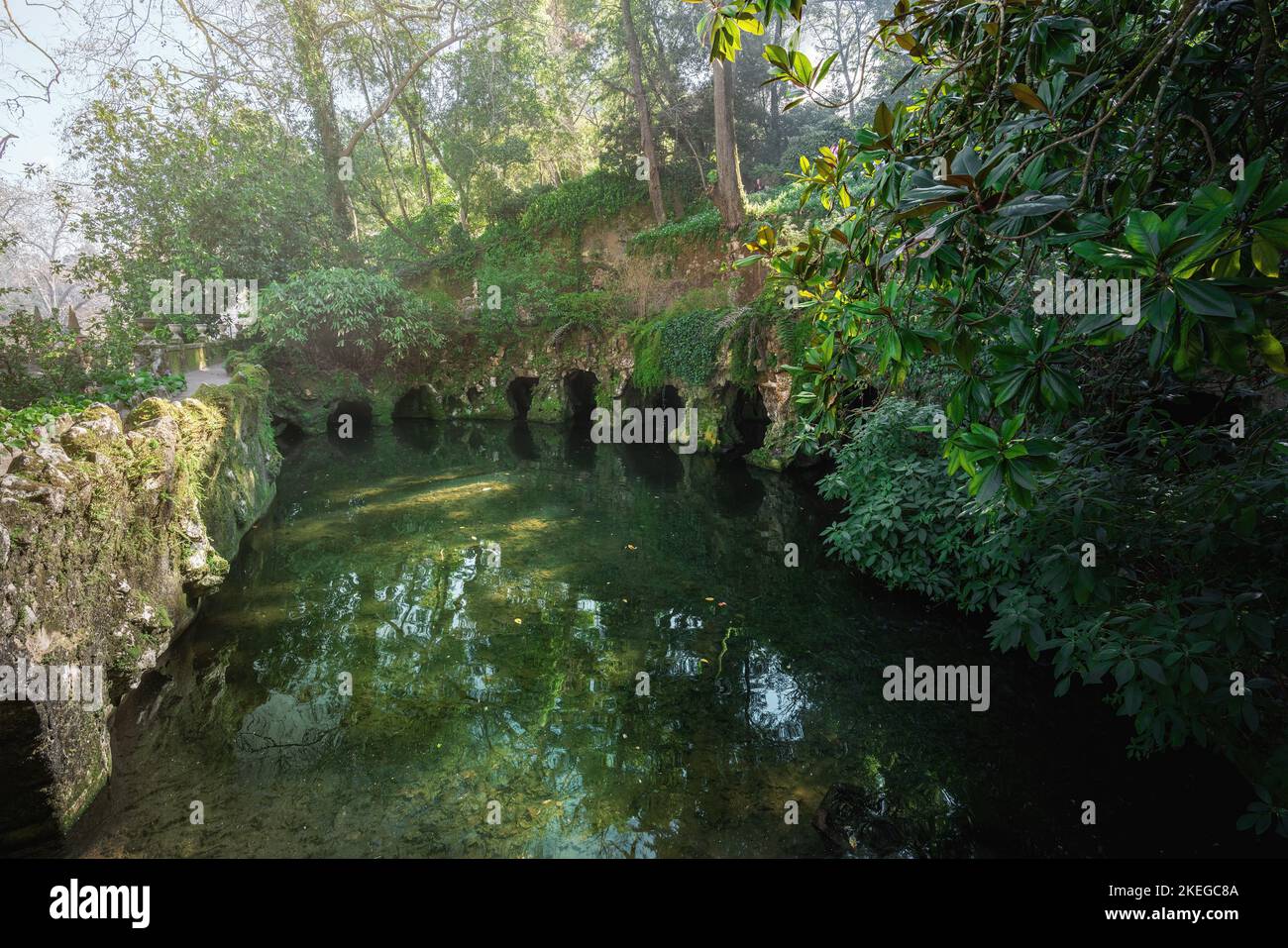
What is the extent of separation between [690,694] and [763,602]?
210cm

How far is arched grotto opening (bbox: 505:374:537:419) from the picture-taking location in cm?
2033

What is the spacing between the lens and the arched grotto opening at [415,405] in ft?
68.2

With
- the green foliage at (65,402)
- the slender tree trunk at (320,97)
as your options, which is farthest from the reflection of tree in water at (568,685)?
the slender tree trunk at (320,97)

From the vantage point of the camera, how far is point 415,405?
21.1 metres

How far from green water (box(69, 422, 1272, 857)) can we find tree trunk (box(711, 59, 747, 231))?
9864mm

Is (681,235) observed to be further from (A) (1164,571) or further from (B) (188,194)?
(A) (1164,571)

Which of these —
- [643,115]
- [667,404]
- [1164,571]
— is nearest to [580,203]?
[643,115]

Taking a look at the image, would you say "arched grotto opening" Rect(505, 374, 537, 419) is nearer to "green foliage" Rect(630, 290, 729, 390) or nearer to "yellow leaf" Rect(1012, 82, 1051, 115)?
"green foliage" Rect(630, 290, 729, 390)

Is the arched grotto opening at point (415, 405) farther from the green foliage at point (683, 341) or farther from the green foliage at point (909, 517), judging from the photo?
the green foliage at point (909, 517)

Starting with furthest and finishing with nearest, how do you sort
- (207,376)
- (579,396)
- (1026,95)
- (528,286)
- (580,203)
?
(579,396)
(580,203)
(528,286)
(207,376)
(1026,95)

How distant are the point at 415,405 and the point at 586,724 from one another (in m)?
18.1

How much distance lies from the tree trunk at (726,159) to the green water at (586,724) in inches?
388

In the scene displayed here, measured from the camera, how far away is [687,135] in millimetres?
18688

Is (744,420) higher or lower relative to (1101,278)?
higher
